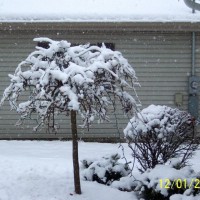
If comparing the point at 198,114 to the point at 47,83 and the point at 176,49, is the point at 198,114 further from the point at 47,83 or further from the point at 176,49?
the point at 47,83

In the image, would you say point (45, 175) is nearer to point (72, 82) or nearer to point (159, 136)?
point (159, 136)

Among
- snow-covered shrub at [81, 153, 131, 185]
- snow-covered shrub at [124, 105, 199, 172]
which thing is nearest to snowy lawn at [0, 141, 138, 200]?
snow-covered shrub at [81, 153, 131, 185]

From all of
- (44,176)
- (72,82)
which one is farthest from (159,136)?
(44,176)

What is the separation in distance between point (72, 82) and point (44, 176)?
7.81ft

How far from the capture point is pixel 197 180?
5.84 metres

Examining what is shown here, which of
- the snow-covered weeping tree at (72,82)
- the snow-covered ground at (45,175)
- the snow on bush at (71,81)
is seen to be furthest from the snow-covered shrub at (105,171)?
the snow on bush at (71,81)

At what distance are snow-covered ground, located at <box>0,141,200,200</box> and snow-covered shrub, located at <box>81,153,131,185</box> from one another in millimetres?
142

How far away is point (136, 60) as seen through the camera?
37.9ft

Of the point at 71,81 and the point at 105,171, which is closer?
the point at 71,81

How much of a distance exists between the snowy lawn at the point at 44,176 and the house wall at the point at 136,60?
1.00m

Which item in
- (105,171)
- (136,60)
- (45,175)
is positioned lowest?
(45,175)

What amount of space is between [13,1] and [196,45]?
5267 mm

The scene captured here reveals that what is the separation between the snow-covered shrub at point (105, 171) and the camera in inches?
270

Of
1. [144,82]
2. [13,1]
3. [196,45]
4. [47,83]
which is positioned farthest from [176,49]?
[47,83]
